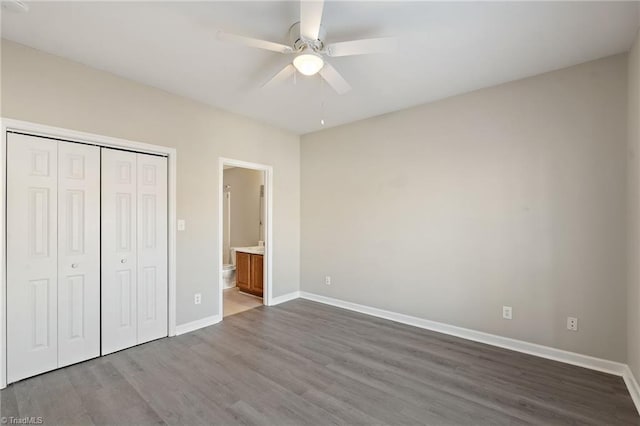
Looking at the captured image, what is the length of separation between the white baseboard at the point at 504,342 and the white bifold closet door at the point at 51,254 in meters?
3.13

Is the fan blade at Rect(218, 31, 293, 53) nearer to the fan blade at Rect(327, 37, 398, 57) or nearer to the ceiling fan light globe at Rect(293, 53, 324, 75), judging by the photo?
the ceiling fan light globe at Rect(293, 53, 324, 75)

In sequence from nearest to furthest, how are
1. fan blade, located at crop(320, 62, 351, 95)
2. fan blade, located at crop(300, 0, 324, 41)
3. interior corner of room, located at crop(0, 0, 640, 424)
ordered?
fan blade, located at crop(300, 0, 324, 41) < interior corner of room, located at crop(0, 0, 640, 424) < fan blade, located at crop(320, 62, 351, 95)

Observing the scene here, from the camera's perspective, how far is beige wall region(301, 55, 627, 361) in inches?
101

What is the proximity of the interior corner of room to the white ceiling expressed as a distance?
2 centimetres

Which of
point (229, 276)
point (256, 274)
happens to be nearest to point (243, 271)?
point (256, 274)

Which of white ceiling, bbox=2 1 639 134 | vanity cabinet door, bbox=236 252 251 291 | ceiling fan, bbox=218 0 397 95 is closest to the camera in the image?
ceiling fan, bbox=218 0 397 95

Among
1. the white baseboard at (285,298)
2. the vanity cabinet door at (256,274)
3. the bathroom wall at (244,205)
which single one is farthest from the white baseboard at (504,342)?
the bathroom wall at (244,205)

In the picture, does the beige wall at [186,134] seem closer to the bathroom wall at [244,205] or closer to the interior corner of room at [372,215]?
the interior corner of room at [372,215]

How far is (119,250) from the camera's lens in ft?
9.67

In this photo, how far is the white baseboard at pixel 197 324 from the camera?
3.38m

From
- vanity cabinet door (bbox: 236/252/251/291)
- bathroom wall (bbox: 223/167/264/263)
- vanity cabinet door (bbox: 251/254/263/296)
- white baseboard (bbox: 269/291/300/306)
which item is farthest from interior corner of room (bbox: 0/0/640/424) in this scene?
bathroom wall (bbox: 223/167/264/263)

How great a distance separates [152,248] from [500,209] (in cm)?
380

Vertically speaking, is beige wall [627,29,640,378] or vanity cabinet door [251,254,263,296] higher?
beige wall [627,29,640,378]

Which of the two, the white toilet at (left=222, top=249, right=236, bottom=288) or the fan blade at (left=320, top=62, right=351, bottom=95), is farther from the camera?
the white toilet at (left=222, top=249, right=236, bottom=288)
